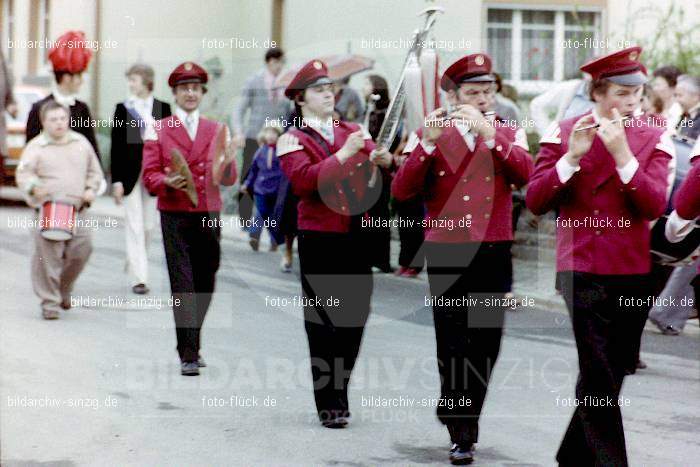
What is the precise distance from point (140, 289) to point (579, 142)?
7564 millimetres

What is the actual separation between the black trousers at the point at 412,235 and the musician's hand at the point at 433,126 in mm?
7419

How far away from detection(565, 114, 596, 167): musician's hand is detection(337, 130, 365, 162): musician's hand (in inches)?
70.1

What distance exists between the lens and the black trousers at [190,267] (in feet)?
28.7

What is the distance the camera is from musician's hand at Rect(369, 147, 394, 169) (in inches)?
280

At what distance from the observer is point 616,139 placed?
17.8 ft

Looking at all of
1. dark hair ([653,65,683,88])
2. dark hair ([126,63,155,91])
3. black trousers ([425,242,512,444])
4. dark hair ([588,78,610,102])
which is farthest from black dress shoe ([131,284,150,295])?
dark hair ([588,78,610,102])

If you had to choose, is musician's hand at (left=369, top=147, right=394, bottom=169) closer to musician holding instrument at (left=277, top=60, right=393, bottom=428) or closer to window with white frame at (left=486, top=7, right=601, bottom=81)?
musician holding instrument at (left=277, top=60, right=393, bottom=428)

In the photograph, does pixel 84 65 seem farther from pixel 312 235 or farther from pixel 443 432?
pixel 443 432

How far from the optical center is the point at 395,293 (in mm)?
13164

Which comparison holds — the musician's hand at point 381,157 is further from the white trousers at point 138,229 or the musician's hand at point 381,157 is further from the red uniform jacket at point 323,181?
the white trousers at point 138,229

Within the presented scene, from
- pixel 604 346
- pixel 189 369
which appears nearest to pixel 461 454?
pixel 604 346

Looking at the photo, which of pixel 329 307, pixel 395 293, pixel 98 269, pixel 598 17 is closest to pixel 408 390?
pixel 329 307

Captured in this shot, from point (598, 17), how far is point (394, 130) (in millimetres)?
11813

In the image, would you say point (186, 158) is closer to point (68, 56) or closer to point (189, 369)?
point (189, 369)
